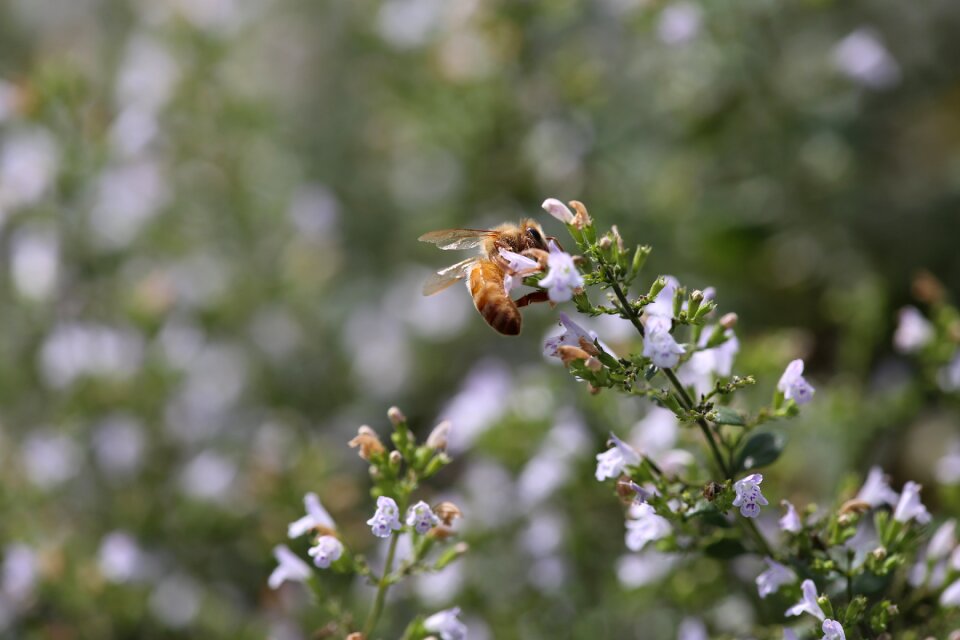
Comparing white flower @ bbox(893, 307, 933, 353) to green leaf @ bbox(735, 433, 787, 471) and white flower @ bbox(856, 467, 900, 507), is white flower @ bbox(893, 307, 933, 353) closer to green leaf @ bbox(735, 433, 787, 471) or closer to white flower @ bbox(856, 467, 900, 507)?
white flower @ bbox(856, 467, 900, 507)

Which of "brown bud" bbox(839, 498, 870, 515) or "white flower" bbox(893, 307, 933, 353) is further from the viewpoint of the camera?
"white flower" bbox(893, 307, 933, 353)

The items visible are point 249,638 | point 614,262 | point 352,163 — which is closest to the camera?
point 614,262

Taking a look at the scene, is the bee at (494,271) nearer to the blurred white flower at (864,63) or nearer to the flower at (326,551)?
the flower at (326,551)

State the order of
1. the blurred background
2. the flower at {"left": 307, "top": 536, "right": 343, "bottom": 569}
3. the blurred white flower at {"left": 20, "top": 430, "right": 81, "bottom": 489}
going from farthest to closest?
the blurred white flower at {"left": 20, "top": 430, "right": 81, "bottom": 489}
the blurred background
the flower at {"left": 307, "top": 536, "right": 343, "bottom": 569}

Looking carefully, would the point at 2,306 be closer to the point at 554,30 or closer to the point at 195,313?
the point at 195,313

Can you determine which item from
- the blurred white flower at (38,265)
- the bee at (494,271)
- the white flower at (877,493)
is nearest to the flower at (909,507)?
the white flower at (877,493)

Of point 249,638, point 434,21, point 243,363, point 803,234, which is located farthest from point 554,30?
point 249,638

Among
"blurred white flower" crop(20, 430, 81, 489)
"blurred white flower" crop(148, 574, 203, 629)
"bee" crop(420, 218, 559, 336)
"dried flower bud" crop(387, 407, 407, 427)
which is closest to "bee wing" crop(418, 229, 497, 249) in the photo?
"bee" crop(420, 218, 559, 336)
